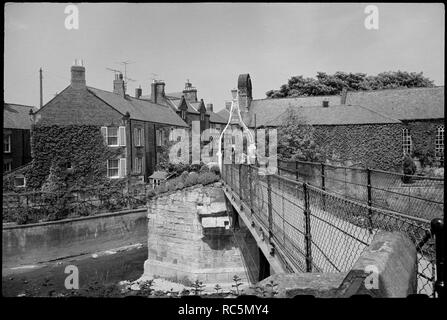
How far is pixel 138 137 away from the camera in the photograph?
97.0 ft

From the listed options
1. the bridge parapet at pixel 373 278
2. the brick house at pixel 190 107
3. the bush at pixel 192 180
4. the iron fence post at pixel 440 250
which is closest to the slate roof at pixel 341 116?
the brick house at pixel 190 107

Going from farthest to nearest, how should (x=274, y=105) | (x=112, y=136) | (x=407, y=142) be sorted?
(x=274, y=105) → (x=407, y=142) → (x=112, y=136)

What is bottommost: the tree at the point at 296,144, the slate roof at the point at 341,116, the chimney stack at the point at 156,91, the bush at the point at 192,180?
the bush at the point at 192,180

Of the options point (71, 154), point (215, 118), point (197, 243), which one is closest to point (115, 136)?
point (71, 154)

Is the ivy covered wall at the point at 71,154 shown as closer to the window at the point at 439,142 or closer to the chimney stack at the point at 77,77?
the chimney stack at the point at 77,77

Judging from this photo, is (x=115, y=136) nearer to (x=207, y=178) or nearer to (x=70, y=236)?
(x=70, y=236)

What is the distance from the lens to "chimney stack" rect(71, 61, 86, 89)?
27.1 metres

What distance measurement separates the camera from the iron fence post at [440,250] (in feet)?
7.46

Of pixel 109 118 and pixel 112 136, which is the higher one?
pixel 109 118

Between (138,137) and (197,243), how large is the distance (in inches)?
566
